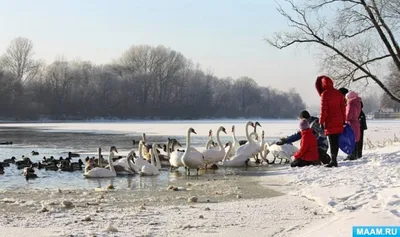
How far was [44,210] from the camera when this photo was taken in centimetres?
663

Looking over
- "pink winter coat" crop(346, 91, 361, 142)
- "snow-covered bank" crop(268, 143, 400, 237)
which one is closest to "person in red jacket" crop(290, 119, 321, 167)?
"snow-covered bank" crop(268, 143, 400, 237)

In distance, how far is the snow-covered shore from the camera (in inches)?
203

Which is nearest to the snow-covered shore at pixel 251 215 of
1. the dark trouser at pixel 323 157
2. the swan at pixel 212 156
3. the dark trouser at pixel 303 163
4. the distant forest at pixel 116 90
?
the dark trouser at pixel 303 163

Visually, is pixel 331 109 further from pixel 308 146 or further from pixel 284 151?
pixel 284 151

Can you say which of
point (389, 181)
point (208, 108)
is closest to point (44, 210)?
point (389, 181)

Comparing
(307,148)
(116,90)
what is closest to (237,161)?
(307,148)

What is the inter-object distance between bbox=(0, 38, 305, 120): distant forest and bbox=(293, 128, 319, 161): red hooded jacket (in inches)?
2625

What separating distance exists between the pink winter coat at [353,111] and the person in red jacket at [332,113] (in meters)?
1.12

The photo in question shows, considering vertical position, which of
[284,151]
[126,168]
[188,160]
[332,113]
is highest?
[332,113]

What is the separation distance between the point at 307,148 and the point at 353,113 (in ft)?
4.42

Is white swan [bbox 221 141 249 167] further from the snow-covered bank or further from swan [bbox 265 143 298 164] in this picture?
the snow-covered bank

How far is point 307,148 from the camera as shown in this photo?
11.2 meters

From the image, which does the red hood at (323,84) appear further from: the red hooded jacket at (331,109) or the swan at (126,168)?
the swan at (126,168)

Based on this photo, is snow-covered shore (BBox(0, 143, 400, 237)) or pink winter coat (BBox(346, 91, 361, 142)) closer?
snow-covered shore (BBox(0, 143, 400, 237))
